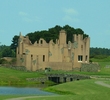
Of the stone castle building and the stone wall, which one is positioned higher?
the stone castle building

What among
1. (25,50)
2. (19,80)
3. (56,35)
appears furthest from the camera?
(56,35)

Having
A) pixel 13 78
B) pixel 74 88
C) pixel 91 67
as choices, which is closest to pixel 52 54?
pixel 91 67

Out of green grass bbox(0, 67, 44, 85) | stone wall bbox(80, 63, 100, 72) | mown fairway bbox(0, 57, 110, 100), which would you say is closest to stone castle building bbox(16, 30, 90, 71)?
stone wall bbox(80, 63, 100, 72)

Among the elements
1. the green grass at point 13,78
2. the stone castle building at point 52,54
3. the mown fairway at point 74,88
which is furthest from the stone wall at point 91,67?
the green grass at point 13,78

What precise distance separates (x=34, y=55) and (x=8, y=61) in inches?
531

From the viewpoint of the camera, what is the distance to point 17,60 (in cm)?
11288

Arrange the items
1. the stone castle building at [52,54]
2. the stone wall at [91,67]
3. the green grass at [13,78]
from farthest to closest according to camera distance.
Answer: the stone wall at [91,67] → the stone castle building at [52,54] → the green grass at [13,78]

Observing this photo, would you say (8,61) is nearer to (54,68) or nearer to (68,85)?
(54,68)

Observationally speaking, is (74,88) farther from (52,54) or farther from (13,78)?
(52,54)

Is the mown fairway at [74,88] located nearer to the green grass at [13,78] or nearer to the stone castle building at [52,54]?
the green grass at [13,78]

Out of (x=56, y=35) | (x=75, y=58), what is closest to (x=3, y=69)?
(x=75, y=58)

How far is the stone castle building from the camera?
112 meters

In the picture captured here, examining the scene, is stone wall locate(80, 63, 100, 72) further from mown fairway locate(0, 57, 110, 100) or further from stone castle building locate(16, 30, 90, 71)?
stone castle building locate(16, 30, 90, 71)

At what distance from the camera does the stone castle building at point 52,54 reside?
111500 millimetres
